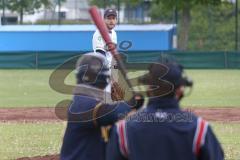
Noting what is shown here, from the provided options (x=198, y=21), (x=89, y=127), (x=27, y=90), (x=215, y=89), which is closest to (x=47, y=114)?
(x=27, y=90)

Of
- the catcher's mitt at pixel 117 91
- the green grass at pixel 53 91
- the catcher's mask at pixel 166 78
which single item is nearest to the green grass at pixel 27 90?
the green grass at pixel 53 91

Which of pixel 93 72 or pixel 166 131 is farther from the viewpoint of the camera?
pixel 93 72

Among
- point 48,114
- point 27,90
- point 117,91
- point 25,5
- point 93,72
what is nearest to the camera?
point 93,72

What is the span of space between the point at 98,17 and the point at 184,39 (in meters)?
42.8

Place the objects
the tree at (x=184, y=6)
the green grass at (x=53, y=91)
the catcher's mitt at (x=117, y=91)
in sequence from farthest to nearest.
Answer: the tree at (x=184, y=6)
the green grass at (x=53, y=91)
the catcher's mitt at (x=117, y=91)

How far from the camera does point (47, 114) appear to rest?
16891 mm

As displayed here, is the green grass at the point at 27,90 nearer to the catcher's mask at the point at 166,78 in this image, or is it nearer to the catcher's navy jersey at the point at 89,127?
the catcher's navy jersey at the point at 89,127

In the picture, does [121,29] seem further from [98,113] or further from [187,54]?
[98,113]

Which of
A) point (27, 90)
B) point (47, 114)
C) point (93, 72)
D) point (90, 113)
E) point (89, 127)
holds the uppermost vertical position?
point (93, 72)

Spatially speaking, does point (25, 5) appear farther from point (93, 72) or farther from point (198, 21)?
point (93, 72)

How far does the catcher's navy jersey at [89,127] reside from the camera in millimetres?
5598

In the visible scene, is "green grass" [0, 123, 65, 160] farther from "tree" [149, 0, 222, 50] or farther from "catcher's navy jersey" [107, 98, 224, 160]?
"tree" [149, 0, 222, 50]

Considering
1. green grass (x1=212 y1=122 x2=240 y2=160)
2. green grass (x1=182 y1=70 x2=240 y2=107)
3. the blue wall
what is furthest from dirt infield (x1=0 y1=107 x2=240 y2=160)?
the blue wall

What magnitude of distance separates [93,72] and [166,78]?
43.3 inches
